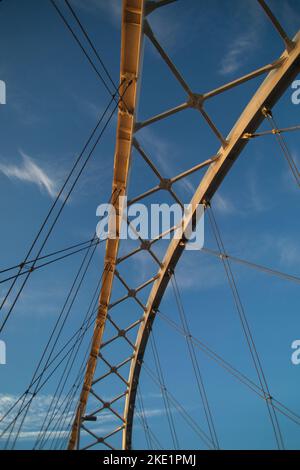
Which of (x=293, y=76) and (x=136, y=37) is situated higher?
(x=136, y=37)

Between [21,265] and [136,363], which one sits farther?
[136,363]

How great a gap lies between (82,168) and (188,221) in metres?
6.81

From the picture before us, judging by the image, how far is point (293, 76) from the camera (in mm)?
9766

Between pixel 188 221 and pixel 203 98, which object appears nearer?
pixel 203 98

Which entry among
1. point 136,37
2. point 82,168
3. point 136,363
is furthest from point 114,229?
point 136,363

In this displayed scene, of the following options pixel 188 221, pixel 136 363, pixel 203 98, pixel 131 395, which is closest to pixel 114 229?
pixel 188 221

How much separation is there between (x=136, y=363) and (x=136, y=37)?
73.7 feet

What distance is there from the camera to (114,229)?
1568 cm

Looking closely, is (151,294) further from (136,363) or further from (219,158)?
(219,158)

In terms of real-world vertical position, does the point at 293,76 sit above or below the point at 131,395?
above

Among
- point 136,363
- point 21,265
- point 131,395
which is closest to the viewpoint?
point 21,265

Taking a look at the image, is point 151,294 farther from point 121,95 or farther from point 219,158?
point 121,95
